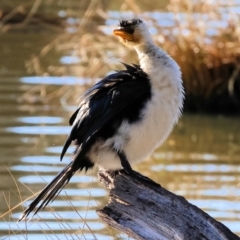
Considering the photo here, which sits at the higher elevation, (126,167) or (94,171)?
(126,167)

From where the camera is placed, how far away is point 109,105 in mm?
4953

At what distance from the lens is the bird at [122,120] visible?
194 inches

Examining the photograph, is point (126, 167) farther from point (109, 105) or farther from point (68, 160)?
point (68, 160)

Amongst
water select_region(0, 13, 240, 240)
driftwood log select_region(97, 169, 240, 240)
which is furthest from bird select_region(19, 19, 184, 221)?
water select_region(0, 13, 240, 240)

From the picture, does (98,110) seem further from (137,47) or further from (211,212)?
(211,212)

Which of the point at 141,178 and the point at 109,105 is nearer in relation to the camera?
the point at 141,178

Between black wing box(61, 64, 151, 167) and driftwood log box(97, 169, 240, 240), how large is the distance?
32 cm

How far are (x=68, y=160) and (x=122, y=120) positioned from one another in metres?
3.33

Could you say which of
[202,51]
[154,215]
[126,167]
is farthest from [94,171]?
[202,51]

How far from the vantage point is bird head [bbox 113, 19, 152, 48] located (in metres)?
5.36

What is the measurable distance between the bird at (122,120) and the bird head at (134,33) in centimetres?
26

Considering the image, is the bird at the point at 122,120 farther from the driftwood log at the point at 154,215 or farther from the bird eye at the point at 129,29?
the bird eye at the point at 129,29

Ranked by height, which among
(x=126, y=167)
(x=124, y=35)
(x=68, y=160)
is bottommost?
(x=68, y=160)

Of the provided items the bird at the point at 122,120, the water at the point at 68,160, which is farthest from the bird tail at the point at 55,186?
the water at the point at 68,160
